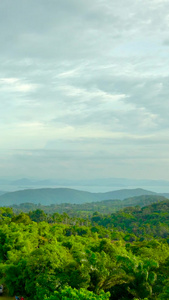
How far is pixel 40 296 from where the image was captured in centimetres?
1750

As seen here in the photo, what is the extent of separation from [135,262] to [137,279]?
1.16 metres

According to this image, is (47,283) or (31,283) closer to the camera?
(47,283)

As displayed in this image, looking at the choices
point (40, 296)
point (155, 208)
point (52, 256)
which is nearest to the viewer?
point (40, 296)

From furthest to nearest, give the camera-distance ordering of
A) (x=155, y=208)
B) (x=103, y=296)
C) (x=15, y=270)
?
1. (x=155, y=208)
2. (x=15, y=270)
3. (x=103, y=296)

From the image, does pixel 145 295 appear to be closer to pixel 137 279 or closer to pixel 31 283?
pixel 137 279

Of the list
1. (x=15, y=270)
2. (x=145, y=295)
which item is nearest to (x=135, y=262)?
(x=145, y=295)

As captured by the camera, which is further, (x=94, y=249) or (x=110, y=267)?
(x=94, y=249)

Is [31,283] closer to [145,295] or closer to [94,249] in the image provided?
[94,249]

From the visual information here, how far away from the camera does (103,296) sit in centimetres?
1356

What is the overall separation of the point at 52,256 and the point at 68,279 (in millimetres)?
2422

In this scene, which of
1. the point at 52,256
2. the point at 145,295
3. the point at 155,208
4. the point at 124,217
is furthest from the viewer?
the point at 155,208

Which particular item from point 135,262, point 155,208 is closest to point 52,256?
point 135,262

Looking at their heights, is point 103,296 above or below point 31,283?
above

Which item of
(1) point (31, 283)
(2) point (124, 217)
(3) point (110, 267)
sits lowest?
(2) point (124, 217)
